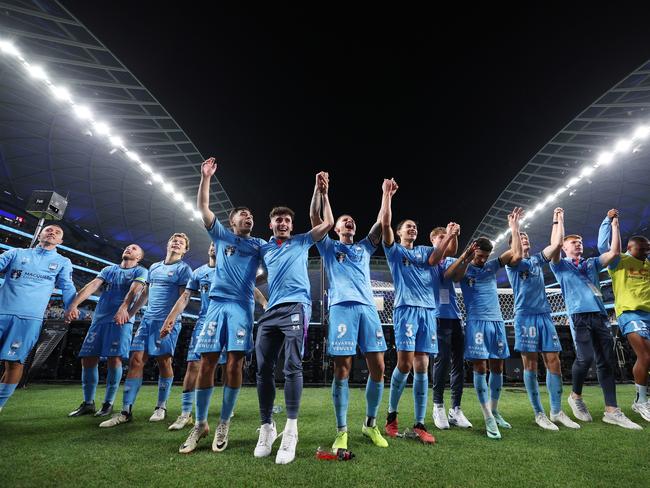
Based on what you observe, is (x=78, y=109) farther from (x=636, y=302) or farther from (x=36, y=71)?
(x=636, y=302)

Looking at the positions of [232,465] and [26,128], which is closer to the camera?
[232,465]

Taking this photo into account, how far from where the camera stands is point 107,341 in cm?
532

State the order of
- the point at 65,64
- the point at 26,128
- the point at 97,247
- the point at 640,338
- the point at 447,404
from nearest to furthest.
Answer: the point at 640,338 → the point at 447,404 → the point at 65,64 → the point at 26,128 → the point at 97,247

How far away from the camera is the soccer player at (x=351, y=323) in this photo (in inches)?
143

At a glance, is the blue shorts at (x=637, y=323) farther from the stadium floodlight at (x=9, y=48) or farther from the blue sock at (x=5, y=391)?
the stadium floodlight at (x=9, y=48)

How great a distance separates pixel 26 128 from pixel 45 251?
29.7 m

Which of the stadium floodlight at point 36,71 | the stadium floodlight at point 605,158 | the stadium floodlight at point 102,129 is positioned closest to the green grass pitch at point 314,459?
the stadium floodlight at point 36,71

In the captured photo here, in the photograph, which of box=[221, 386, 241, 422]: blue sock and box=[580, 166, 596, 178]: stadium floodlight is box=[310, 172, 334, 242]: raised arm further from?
box=[580, 166, 596, 178]: stadium floodlight

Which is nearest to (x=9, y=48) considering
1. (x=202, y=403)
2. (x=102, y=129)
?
(x=102, y=129)

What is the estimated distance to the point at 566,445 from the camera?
3.47 m

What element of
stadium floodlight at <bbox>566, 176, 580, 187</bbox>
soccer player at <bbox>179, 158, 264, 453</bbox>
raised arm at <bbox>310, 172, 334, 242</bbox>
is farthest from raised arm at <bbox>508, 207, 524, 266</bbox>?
stadium floodlight at <bbox>566, 176, 580, 187</bbox>

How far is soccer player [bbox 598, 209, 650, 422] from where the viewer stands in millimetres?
4809

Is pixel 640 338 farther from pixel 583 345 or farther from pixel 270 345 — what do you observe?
pixel 270 345

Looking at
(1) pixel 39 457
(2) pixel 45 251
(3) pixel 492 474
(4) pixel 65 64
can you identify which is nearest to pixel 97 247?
(4) pixel 65 64
